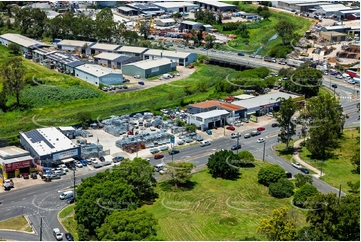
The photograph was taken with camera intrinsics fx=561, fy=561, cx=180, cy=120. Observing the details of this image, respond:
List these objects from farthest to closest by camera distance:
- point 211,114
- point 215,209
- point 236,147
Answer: point 211,114
point 236,147
point 215,209

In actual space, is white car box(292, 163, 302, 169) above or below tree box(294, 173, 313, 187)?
below

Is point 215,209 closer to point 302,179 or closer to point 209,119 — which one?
point 302,179

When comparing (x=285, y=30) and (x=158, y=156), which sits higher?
(x=285, y=30)

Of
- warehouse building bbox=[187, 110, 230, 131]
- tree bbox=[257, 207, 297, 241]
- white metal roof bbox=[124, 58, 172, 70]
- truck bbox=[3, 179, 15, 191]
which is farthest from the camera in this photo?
white metal roof bbox=[124, 58, 172, 70]

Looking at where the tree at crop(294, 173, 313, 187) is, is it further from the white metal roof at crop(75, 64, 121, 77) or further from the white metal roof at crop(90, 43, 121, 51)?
the white metal roof at crop(90, 43, 121, 51)

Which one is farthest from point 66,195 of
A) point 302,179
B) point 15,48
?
point 15,48

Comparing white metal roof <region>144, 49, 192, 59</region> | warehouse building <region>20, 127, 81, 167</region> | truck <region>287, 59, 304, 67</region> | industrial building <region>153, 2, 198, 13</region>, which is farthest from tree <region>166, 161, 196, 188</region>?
industrial building <region>153, 2, 198, 13</region>
